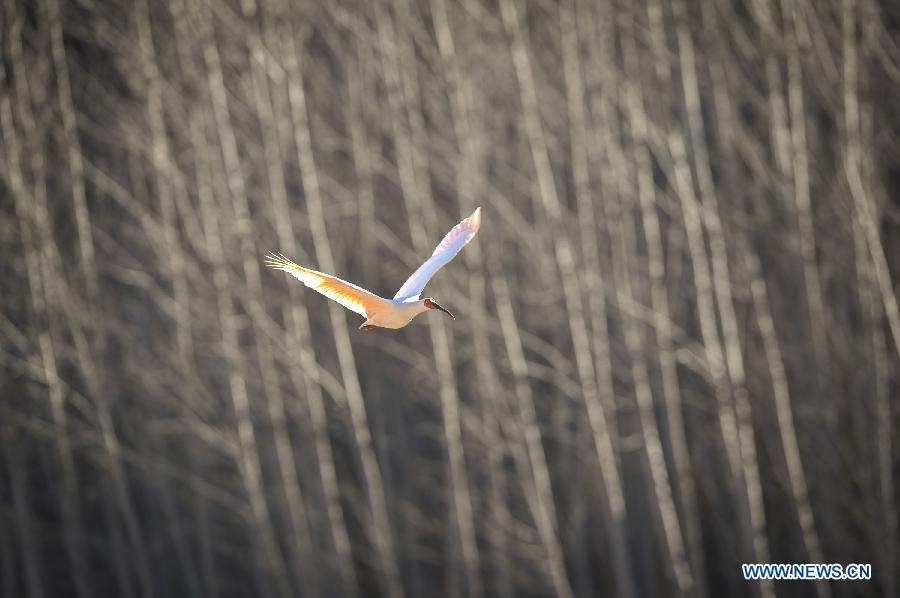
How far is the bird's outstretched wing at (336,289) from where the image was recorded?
1.95 metres

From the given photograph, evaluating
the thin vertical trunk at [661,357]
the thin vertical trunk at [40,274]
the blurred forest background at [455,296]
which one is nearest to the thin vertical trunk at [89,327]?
the blurred forest background at [455,296]

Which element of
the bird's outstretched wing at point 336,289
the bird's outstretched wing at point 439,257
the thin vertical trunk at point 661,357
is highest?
the thin vertical trunk at point 661,357

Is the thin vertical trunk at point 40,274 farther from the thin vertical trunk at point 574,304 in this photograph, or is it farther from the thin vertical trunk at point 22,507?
the thin vertical trunk at point 574,304

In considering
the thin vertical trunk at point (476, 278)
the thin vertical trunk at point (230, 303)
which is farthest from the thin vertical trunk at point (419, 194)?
the thin vertical trunk at point (230, 303)

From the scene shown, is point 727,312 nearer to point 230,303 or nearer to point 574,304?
point 574,304

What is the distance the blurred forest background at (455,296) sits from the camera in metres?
4.47

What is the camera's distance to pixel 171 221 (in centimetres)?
503

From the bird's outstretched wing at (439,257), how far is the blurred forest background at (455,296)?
2.08 metres

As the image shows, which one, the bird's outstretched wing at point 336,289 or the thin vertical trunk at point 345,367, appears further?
the thin vertical trunk at point 345,367

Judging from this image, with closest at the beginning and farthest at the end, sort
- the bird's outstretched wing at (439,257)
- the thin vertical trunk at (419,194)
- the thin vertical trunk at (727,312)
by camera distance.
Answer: the bird's outstretched wing at (439,257)
the thin vertical trunk at (727,312)
the thin vertical trunk at (419,194)

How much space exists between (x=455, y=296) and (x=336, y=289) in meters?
2.69

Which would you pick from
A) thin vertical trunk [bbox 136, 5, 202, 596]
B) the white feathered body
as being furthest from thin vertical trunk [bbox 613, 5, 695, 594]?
the white feathered body

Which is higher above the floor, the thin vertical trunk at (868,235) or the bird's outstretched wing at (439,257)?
the thin vertical trunk at (868,235)

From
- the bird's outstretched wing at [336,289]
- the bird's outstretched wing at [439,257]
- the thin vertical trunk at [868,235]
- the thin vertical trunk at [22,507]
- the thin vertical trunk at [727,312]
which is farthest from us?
the thin vertical trunk at [22,507]
